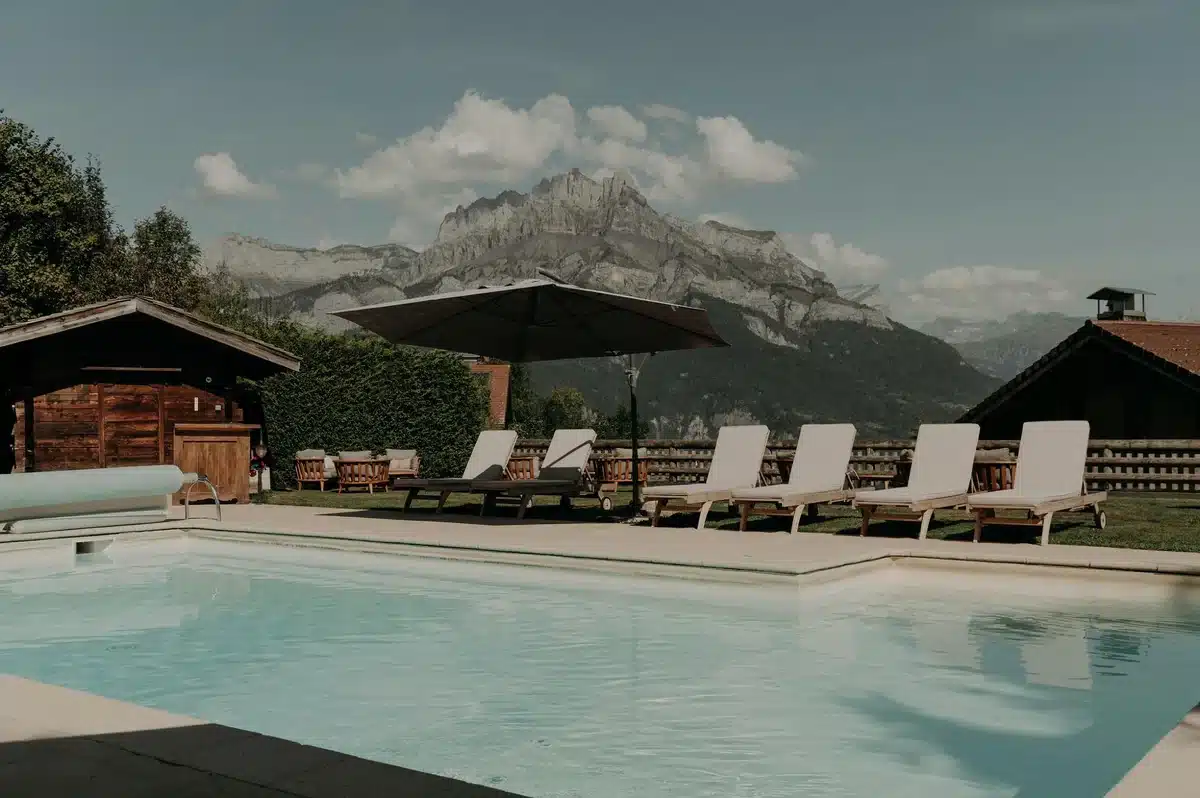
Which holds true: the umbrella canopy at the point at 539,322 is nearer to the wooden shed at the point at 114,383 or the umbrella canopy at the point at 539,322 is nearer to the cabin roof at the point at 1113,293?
the wooden shed at the point at 114,383

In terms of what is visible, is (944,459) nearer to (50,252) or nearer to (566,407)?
(50,252)

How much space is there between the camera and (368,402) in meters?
24.0

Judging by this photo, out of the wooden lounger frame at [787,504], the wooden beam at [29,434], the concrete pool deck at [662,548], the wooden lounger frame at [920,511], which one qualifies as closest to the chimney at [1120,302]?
the wooden lounger frame at [787,504]

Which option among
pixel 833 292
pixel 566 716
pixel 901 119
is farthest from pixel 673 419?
pixel 566 716

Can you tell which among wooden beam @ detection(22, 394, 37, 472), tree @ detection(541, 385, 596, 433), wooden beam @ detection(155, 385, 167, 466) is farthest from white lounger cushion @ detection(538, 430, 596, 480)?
tree @ detection(541, 385, 596, 433)

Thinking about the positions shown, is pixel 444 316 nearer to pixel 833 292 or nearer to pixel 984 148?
pixel 984 148

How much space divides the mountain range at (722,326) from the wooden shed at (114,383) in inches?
2006

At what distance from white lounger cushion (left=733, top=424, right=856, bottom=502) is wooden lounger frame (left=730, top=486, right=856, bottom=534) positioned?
0.31 ft

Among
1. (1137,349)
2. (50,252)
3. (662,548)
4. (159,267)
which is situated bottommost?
(662,548)

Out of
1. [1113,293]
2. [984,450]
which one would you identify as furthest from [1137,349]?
[984,450]

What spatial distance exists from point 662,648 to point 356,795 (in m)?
3.82

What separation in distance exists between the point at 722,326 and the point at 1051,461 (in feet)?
414

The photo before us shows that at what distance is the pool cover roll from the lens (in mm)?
10648

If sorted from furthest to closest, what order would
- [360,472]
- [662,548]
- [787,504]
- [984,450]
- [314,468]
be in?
[314,468] → [360,472] → [984,450] → [787,504] → [662,548]
